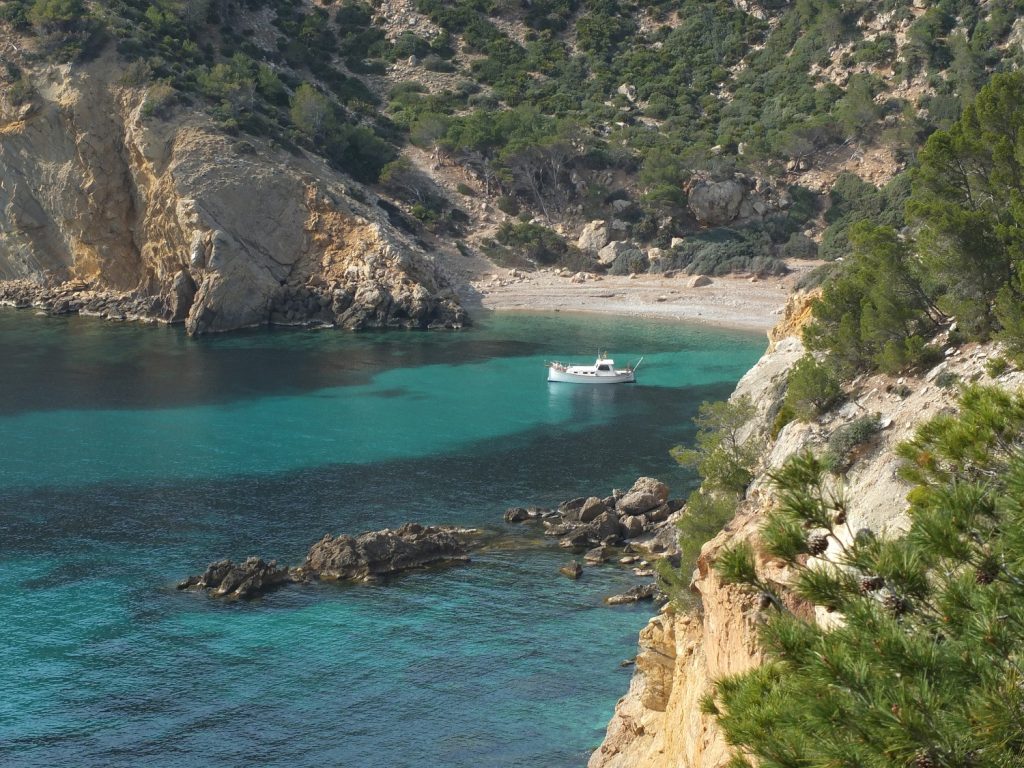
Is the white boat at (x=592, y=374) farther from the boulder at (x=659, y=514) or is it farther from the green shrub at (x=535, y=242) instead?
the green shrub at (x=535, y=242)

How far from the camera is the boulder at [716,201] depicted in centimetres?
9444

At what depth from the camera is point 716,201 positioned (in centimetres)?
9450

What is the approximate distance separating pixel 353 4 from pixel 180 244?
49.8 metres

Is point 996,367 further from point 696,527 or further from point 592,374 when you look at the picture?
point 592,374

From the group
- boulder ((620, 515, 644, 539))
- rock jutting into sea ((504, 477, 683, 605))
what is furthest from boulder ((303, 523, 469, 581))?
boulder ((620, 515, 644, 539))

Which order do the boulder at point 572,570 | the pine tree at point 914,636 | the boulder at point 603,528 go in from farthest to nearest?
the boulder at point 603,528 → the boulder at point 572,570 → the pine tree at point 914,636

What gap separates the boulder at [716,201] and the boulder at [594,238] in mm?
7538

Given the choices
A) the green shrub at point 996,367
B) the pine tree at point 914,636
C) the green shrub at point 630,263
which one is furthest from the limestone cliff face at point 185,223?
the pine tree at point 914,636

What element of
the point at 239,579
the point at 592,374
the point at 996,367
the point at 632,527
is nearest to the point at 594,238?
the point at 592,374

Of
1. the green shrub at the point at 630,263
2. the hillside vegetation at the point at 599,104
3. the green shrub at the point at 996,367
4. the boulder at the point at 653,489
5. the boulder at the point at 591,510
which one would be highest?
the hillside vegetation at the point at 599,104

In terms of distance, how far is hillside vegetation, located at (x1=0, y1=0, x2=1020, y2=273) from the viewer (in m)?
90.4

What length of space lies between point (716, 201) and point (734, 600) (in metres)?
81.4

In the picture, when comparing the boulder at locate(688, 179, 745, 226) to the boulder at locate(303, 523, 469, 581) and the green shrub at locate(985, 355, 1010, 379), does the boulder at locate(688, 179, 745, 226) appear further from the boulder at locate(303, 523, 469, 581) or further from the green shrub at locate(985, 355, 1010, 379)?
the green shrub at locate(985, 355, 1010, 379)

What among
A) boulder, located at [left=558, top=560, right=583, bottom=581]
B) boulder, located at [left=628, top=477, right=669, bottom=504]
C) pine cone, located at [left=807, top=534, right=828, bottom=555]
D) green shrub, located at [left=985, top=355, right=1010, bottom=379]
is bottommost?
boulder, located at [left=558, top=560, right=583, bottom=581]
